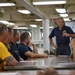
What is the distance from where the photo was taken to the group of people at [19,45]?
10.1ft

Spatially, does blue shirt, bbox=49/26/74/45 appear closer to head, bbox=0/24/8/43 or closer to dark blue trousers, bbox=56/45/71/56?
dark blue trousers, bbox=56/45/71/56

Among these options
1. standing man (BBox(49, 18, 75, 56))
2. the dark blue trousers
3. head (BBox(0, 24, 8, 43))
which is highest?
head (BBox(0, 24, 8, 43))

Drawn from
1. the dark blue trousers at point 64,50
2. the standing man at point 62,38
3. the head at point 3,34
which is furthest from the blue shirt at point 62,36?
the head at point 3,34

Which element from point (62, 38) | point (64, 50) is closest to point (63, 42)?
point (62, 38)

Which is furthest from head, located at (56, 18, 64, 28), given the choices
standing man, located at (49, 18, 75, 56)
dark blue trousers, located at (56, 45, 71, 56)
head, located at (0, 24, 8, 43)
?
head, located at (0, 24, 8, 43)

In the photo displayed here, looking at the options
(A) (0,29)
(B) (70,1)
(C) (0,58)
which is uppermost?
(B) (70,1)

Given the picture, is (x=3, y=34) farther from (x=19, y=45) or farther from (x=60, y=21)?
(x=60, y=21)

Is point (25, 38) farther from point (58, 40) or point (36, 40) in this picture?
point (36, 40)

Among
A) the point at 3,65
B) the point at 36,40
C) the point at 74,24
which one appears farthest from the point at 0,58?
the point at 36,40

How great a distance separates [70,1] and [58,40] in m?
1.89

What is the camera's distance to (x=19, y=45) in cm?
458

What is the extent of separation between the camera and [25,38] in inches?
189

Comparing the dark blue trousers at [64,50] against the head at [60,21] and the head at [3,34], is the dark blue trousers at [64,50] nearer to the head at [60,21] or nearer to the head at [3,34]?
the head at [60,21]

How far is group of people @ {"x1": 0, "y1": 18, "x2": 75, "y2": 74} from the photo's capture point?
10.1 ft
